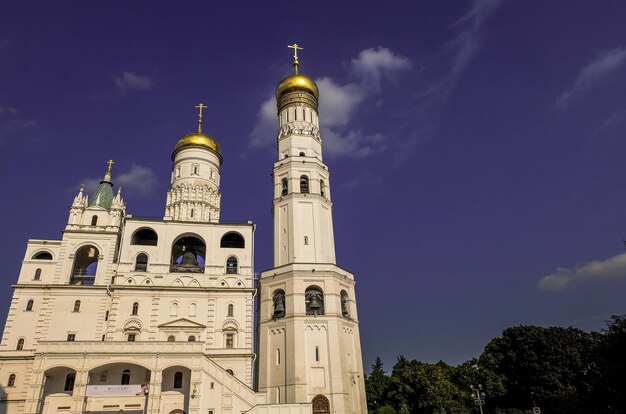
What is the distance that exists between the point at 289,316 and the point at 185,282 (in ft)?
31.4

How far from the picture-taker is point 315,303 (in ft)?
122

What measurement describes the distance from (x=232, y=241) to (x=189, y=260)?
439 cm

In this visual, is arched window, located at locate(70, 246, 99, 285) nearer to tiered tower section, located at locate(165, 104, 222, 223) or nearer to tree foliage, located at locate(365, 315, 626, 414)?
tiered tower section, located at locate(165, 104, 222, 223)

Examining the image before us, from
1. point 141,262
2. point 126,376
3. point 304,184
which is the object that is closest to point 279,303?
point 304,184

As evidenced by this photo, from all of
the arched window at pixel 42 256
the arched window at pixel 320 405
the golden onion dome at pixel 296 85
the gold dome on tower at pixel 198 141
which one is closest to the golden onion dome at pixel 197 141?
the gold dome on tower at pixel 198 141

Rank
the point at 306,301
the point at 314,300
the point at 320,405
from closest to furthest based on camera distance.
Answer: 1. the point at 320,405
2. the point at 314,300
3. the point at 306,301

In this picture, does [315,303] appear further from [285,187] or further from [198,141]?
[198,141]

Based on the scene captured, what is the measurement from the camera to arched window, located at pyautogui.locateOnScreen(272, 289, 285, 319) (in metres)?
37.7

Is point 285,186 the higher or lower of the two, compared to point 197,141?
lower

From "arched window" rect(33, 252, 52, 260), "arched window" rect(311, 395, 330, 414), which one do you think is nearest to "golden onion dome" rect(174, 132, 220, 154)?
"arched window" rect(33, 252, 52, 260)

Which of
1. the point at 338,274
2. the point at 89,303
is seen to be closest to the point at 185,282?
the point at 89,303

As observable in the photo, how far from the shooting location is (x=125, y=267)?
121ft

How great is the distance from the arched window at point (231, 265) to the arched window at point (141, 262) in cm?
706

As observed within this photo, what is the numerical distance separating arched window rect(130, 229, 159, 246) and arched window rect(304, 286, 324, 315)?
15324 mm
